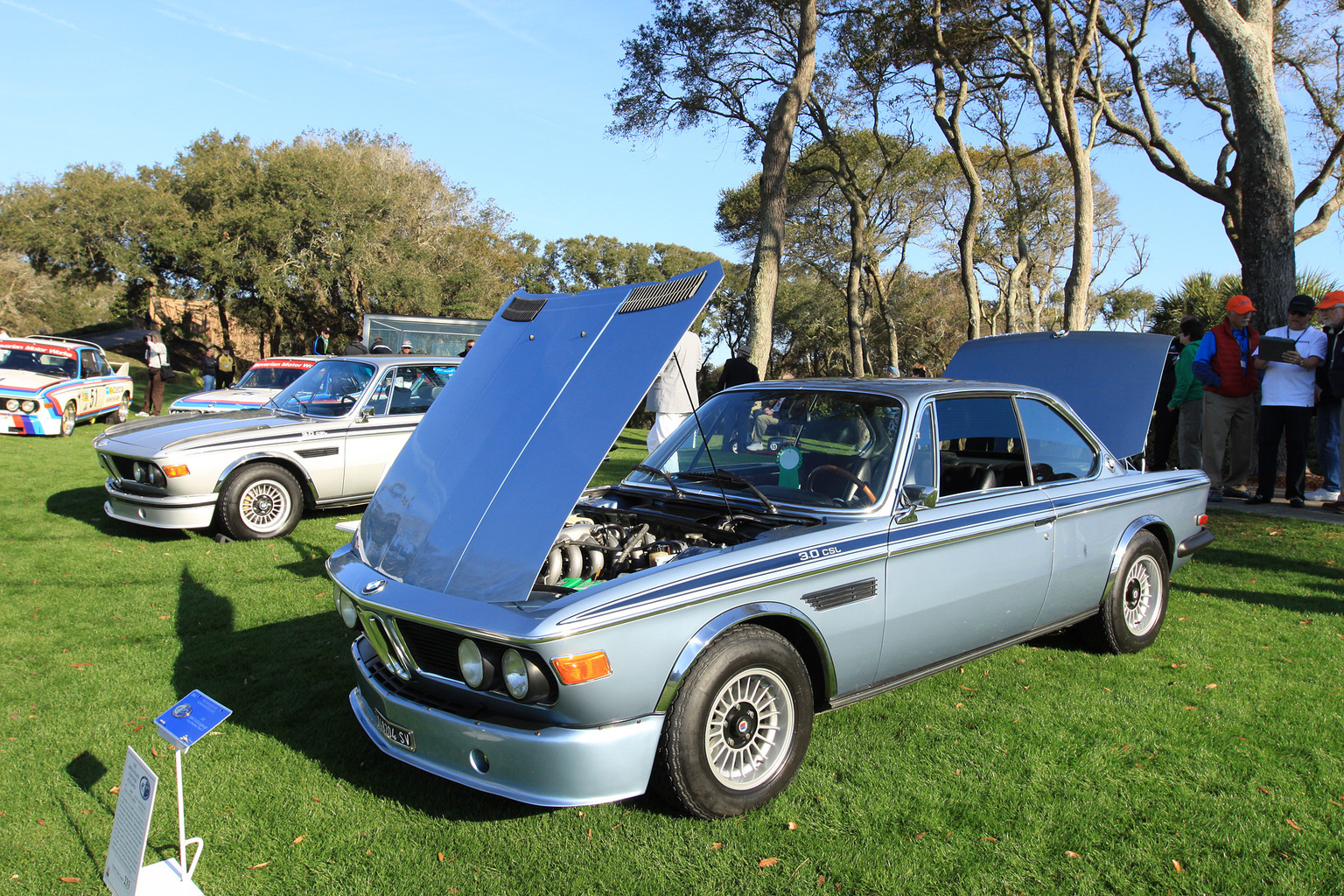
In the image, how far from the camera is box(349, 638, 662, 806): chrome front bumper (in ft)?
8.64

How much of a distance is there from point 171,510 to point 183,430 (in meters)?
0.85

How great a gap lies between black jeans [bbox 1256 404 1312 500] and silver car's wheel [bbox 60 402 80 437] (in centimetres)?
1820

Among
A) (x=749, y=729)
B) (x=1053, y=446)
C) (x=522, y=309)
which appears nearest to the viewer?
(x=749, y=729)

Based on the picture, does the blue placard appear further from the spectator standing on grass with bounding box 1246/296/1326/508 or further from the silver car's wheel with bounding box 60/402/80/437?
the silver car's wheel with bounding box 60/402/80/437

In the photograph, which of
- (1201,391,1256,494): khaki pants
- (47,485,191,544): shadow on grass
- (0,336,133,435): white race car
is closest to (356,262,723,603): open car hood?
(47,485,191,544): shadow on grass

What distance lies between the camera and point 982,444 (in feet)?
15.6

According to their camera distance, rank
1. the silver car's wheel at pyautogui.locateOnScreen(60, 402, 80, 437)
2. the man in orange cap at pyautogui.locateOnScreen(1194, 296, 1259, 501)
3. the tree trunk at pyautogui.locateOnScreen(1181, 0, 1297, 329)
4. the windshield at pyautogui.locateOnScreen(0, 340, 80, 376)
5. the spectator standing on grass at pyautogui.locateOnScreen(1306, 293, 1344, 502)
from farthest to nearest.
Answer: the windshield at pyautogui.locateOnScreen(0, 340, 80, 376)
the silver car's wheel at pyautogui.locateOnScreen(60, 402, 80, 437)
the tree trunk at pyautogui.locateOnScreen(1181, 0, 1297, 329)
the man in orange cap at pyautogui.locateOnScreen(1194, 296, 1259, 501)
the spectator standing on grass at pyautogui.locateOnScreen(1306, 293, 1344, 502)

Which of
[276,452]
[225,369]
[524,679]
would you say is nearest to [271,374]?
[225,369]

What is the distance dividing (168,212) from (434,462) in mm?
35220

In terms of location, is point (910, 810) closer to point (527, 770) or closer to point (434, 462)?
point (527, 770)

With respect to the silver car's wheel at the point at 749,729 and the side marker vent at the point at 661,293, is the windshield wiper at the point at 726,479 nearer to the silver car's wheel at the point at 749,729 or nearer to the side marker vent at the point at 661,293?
the silver car's wheel at the point at 749,729

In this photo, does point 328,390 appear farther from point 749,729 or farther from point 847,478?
point 749,729

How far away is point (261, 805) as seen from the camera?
316cm

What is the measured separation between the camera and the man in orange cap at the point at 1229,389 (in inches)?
336
